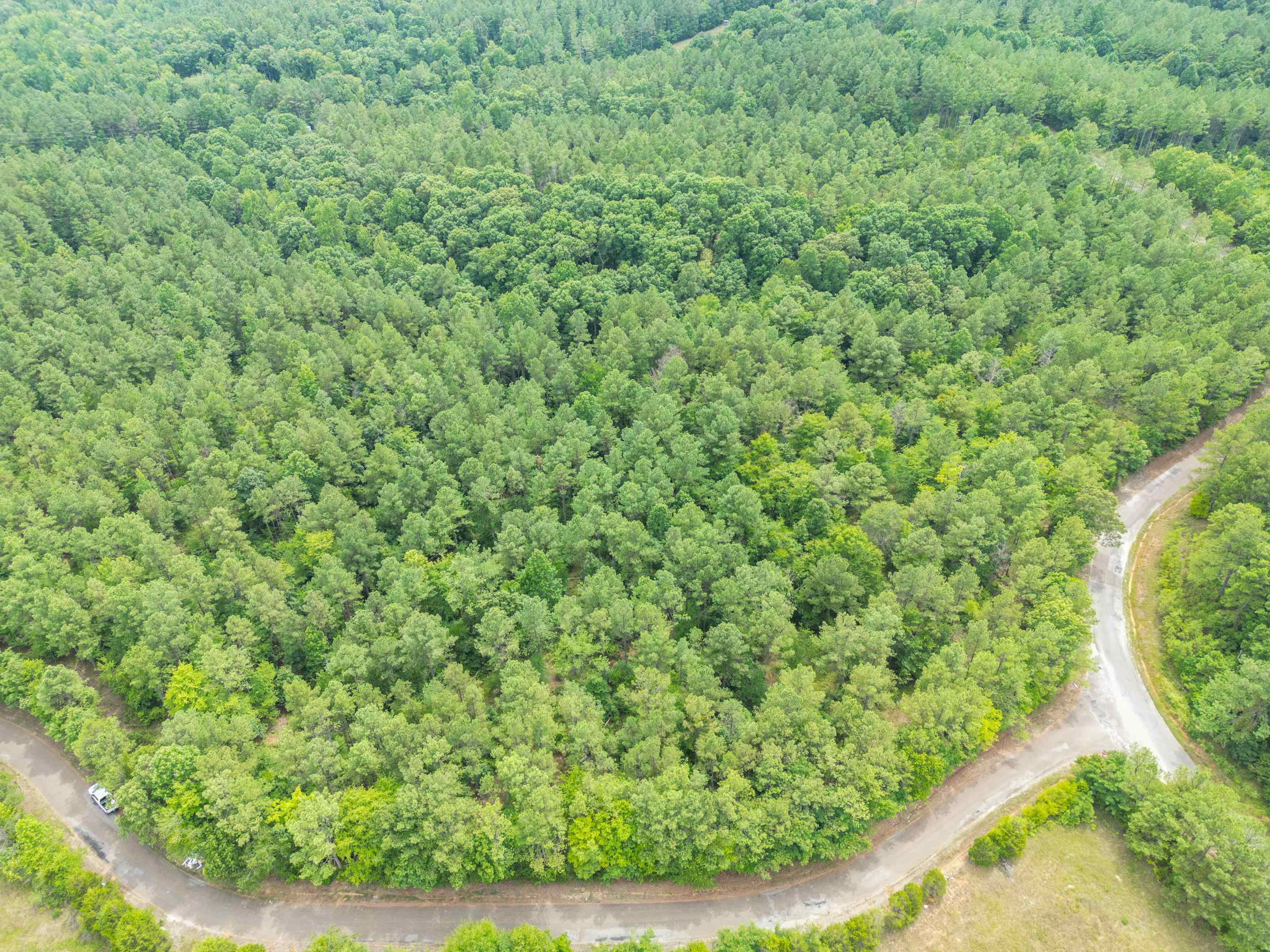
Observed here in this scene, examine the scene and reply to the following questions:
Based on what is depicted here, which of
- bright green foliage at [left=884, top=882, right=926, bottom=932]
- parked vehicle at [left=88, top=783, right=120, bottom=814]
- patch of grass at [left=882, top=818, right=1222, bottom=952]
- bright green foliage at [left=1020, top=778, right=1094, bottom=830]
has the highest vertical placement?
parked vehicle at [left=88, top=783, right=120, bottom=814]

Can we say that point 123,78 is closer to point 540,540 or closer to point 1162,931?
point 540,540

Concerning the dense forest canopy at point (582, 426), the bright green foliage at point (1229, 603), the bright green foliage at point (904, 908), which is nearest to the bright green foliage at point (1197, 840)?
the bright green foliage at point (1229, 603)

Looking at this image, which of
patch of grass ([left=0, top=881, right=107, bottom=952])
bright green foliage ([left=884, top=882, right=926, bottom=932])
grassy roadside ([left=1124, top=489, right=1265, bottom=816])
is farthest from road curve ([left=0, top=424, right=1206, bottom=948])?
patch of grass ([left=0, top=881, right=107, bottom=952])

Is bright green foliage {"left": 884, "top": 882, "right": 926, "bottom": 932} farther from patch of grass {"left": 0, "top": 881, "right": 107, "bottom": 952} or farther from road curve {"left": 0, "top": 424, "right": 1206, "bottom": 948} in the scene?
patch of grass {"left": 0, "top": 881, "right": 107, "bottom": 952}

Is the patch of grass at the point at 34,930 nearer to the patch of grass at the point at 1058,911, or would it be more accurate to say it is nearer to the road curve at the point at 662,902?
the road curve at the point at 662,902

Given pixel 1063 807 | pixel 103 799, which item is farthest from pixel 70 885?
pixel 1063 807

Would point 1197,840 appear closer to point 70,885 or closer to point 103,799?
point 70,885

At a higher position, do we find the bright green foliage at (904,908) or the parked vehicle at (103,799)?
the parked vehicle at (103,799)
